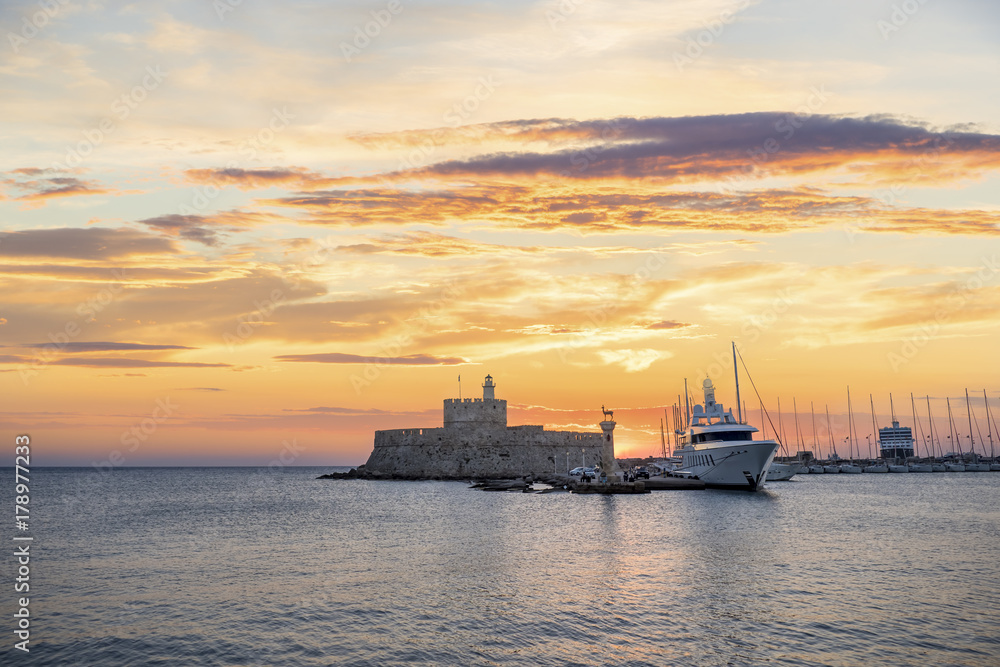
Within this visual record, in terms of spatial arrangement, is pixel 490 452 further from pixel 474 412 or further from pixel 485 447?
pixel 474 412

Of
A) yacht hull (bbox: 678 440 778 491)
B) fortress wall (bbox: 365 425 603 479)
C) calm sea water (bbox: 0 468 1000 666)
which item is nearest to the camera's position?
calm sea water (bbox: 0 468 1000 666)

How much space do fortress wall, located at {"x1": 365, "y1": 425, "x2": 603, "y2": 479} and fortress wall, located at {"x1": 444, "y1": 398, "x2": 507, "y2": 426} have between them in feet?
3.17

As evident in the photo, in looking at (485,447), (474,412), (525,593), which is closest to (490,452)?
(485,447)

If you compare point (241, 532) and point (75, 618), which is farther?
point (241, 532)

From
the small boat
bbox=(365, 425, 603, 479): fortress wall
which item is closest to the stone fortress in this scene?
bbox=(365, 425, 603, 479): fortress wall

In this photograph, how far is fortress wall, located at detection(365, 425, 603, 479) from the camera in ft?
288

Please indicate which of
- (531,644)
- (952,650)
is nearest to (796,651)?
(952,650)

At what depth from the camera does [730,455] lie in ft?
195

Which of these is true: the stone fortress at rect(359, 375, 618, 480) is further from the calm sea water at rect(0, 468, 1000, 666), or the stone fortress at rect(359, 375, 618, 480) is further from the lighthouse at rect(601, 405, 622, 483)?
the calm sea water at rect(0, 468, 1000, 666)

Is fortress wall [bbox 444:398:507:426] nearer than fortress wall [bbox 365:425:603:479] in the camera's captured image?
No

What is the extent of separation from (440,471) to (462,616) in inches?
2862

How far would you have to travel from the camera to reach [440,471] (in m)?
89.4

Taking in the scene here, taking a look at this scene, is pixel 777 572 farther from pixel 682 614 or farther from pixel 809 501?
pixel 809 501

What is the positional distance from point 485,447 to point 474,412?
451 centimetres
